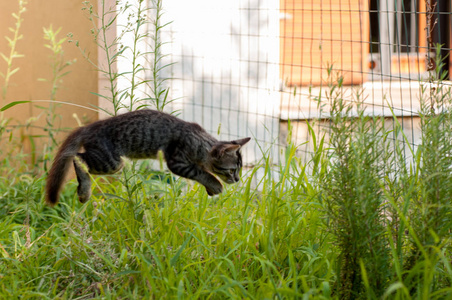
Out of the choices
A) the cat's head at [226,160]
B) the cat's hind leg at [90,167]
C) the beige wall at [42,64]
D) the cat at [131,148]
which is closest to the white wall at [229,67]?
the beige wall at [42,64]

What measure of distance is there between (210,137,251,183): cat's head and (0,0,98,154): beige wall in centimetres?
245

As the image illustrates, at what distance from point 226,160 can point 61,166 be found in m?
0.97

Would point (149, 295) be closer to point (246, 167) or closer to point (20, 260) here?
point (20, 260)

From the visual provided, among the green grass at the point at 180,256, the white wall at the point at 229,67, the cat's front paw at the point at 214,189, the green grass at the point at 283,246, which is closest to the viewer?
the green grass at the point at 283,246

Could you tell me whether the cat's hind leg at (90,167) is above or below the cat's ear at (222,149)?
below

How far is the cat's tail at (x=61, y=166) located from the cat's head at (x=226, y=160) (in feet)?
2.65

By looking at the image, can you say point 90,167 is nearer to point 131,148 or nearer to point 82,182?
point 82,182

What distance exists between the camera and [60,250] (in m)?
3.30

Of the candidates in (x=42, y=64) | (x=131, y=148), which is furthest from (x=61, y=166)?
(x=42, y=64)

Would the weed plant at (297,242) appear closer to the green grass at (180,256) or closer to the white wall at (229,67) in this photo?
the green grass at (180,256)

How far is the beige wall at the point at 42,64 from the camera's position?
239 inches

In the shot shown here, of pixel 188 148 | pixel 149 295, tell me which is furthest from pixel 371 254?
pixel 188 148

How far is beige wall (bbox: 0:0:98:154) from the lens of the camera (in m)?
6.08

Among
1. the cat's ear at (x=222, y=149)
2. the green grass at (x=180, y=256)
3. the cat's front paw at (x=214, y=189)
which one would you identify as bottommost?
the green grass at (x=180, y=256)
